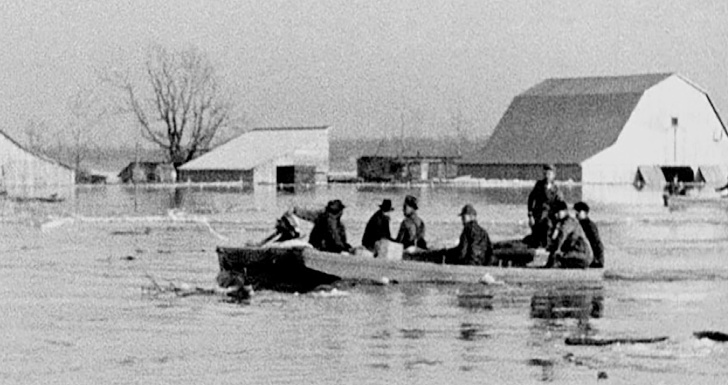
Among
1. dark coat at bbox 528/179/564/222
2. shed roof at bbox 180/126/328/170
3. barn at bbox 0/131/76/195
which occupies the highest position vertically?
shed roof at bbox 180/126/328/170

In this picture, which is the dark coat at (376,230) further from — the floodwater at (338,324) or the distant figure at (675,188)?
the distant figure at (675,188)

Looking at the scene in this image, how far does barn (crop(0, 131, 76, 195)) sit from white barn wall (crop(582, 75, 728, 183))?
29854mm

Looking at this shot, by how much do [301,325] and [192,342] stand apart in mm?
1988

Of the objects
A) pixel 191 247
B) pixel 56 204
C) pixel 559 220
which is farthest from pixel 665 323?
pixel 56 204

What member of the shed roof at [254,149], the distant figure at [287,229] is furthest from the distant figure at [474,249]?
the shed roof at [254,149]

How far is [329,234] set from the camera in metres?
23.4

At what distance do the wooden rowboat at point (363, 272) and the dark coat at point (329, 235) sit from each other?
0.90m

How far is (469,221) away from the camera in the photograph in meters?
22.1

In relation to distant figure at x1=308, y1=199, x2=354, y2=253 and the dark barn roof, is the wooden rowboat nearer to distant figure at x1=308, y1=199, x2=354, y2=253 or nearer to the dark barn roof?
distant figure at x1=308, y1=199, x2=354, y2=253

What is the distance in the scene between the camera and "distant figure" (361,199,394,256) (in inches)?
925

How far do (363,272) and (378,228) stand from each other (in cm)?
139

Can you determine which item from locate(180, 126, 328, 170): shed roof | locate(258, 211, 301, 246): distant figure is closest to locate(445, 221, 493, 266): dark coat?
locate(258, 211, 301, 246): distant figure

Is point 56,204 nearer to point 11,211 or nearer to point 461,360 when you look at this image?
point 11,211

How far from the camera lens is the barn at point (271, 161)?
90.3m
